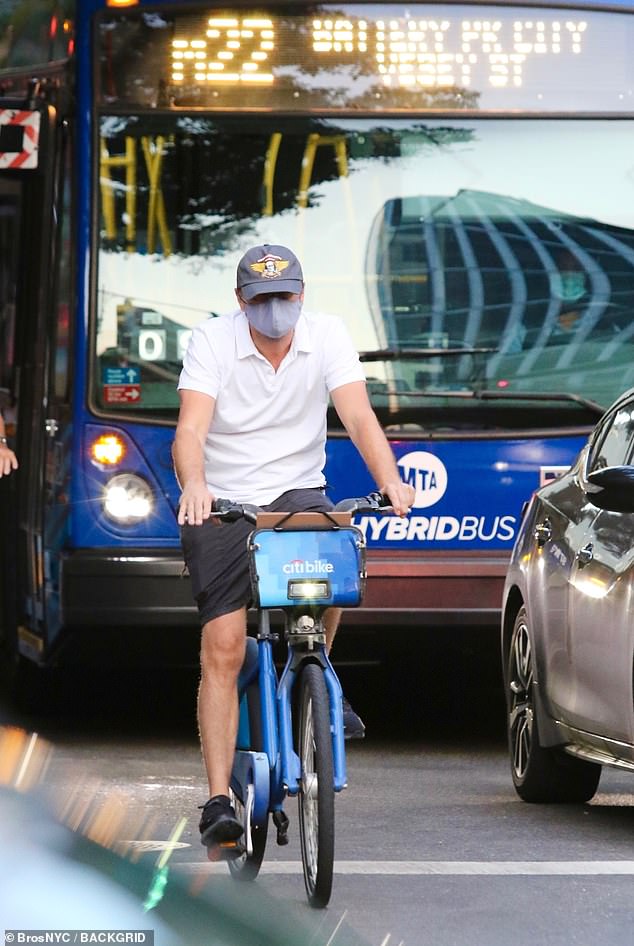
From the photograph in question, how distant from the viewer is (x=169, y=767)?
9.77 m

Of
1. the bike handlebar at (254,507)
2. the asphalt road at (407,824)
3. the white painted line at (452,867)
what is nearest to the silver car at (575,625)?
the asphalt road at (407,824)

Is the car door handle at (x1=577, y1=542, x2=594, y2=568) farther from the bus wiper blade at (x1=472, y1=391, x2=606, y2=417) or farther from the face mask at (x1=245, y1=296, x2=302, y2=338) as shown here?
the bus wiper blade at (x1=472, y1=391, x2=606, y2=417)

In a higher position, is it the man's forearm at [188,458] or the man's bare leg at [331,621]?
the man's forearm at [188,458]

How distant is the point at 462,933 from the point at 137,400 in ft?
14.1

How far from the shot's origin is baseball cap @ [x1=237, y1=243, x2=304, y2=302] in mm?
6855

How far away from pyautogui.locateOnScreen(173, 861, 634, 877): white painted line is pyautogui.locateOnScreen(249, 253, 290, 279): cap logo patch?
5.68 feet

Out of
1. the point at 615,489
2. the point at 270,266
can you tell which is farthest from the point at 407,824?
the point at 270,266

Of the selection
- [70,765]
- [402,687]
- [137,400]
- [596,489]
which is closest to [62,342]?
[137,400]

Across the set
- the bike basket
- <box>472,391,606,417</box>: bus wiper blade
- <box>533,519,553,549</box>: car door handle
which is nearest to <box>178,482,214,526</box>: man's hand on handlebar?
the bike basket

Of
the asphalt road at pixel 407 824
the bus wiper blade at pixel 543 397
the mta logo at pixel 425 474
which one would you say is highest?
the bus wiper blade at pixel 543 397

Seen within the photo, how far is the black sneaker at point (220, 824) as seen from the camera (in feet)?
21.8

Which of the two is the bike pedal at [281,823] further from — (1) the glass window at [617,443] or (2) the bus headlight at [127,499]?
(2) the bus headlight at [127,499]

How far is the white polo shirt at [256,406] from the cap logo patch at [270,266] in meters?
0.20

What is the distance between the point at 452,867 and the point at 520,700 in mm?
1829
